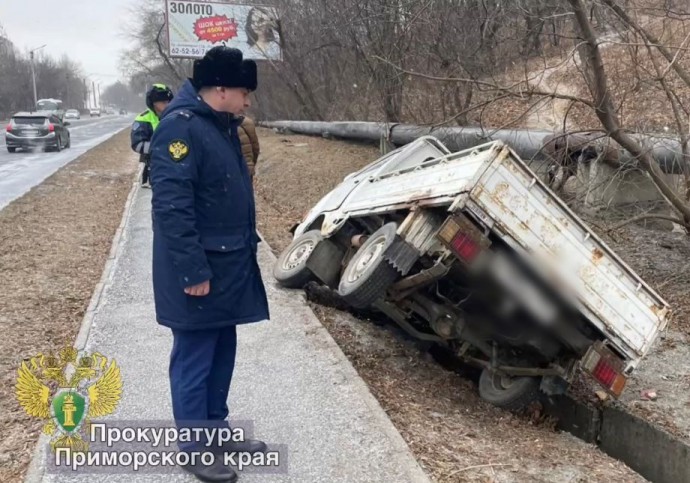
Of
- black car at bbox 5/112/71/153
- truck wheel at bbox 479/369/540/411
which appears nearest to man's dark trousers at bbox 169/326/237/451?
truck wheel at bbox 479/369/540/411

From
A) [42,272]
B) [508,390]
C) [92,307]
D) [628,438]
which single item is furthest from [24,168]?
[628,438]

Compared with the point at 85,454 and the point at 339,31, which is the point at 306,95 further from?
the point at 85,454

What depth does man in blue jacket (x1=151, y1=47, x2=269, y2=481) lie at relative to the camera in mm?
2799

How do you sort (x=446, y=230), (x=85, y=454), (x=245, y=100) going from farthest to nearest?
(x=446, y=230) → (x=85, y=454) → (x=245, y=100)

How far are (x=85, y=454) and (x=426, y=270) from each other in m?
2.40

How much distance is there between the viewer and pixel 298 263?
21.0ft

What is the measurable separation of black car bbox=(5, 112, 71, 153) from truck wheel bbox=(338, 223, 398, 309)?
2381 cm

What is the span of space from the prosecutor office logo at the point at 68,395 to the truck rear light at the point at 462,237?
87.3 inches

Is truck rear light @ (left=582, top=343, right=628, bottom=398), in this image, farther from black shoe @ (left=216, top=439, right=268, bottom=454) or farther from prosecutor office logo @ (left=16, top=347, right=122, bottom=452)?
prosecutor office logo @ (left=16, top=347, right=122, bottom=452)

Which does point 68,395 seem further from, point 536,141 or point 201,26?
point 201,26

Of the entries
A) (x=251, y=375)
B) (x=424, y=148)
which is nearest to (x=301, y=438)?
(x=251, y=375)

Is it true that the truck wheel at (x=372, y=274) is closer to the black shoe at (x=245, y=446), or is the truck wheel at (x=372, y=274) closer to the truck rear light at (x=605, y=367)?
the truck rear light at (x=605, y=367)

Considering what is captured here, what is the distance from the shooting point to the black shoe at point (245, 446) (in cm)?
331

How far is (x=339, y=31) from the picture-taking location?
17656mm
